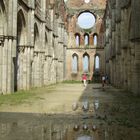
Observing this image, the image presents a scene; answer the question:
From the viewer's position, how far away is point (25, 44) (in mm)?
28969

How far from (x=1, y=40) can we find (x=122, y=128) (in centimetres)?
1552

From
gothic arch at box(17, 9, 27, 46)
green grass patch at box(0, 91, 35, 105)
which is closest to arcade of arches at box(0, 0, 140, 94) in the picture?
gothic arch at box(17, 9, 27, 46)

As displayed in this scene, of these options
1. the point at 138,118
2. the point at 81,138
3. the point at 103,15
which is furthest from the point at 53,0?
the point at 81,138

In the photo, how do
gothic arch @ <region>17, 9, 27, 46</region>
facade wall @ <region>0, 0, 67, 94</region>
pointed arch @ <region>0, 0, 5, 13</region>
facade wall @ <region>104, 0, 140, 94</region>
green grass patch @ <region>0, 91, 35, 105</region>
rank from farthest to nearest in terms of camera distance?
gothic arch @ <region>17, 9, 27, 46</region> → facade wall @ <region>0, 0, 67, 94</region> → pointed arch @ <region>0, 0, 5, 13</region> → facade wall @ <region>104, 0, 140, 94</region> → green grass patch @ <region>0, 91, 35, 105</region>

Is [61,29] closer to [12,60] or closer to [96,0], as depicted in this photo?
[96,0]

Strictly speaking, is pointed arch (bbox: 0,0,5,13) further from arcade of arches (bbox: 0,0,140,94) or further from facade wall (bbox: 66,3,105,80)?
facade wall (bbox: 66,3,105,80)

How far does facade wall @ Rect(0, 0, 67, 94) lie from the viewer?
22641 millimetres

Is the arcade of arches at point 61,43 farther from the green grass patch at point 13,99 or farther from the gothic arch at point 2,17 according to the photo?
the green grass patch at point 13,99

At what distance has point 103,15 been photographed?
59.2 m

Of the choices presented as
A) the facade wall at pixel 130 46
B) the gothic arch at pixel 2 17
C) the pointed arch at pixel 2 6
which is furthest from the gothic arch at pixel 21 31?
the facade wall at pixel 130 46

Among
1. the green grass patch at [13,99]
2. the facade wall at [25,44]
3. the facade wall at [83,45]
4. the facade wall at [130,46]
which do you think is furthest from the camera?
the facade wall at [83,45]

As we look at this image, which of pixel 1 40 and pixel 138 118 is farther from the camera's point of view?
pixel 1 40

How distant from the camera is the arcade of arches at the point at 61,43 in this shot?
22.7 m

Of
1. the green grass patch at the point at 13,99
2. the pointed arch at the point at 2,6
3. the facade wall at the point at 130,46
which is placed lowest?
the green grass patch at the point at 13,99
